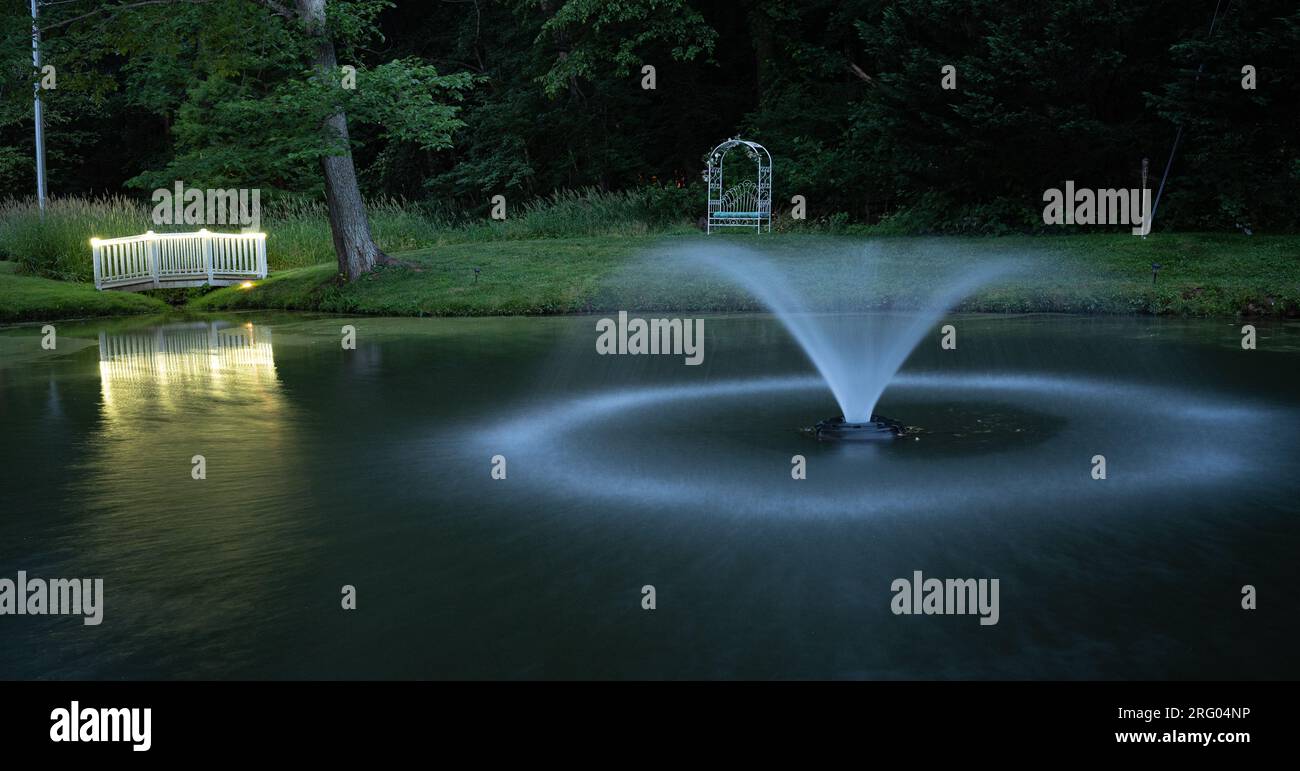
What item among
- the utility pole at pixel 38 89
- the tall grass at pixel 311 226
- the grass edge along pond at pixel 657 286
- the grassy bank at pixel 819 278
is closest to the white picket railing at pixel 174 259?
the grass edge along pond at pixel 657 286

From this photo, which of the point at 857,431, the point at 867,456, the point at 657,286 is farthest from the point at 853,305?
the point at 867,456

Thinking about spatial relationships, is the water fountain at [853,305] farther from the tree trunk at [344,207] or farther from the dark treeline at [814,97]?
the tree trunk at [344,207]

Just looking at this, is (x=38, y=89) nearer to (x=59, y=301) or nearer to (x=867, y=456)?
(x=59, y=301)

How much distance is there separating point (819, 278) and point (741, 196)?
35.3 ft

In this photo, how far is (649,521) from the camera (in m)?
7.50

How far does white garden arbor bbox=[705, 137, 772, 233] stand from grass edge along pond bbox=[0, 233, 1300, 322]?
2720 millimetres

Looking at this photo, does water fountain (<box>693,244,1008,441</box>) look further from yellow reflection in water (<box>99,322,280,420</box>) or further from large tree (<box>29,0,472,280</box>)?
large tree (<box>29,0,472,280</box>)

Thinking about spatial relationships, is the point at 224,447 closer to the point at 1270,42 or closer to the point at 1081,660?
the point at 1081,660

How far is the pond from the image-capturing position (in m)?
5.34

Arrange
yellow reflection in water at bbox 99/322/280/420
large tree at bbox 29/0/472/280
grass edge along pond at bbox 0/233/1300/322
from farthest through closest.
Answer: large tree at bbox 29/0/472/280 → grass edge along pond at bbox 0/233/1300/322 → yellow reflection in water at bbox 99/322/280/420

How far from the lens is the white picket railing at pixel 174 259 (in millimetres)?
24469

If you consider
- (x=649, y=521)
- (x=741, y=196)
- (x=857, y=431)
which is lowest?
(x=649, y=521)

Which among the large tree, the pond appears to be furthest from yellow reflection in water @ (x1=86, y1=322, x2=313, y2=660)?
the large tree

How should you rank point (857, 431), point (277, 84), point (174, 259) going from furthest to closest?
1. point (174, 259)
2. point (277, 84)
3. point (857, 431)
